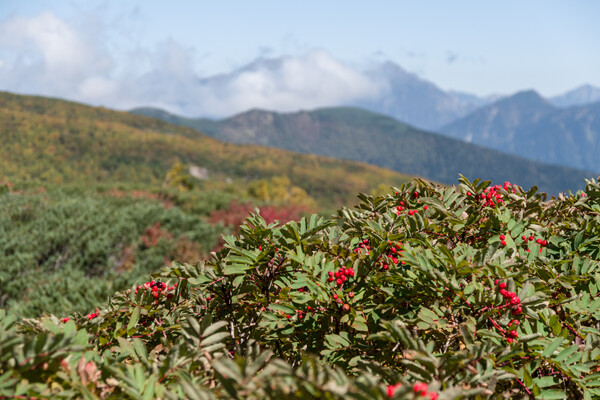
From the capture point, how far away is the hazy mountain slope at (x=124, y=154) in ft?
232

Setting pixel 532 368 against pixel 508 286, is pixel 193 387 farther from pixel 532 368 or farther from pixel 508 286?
pixel 532 368

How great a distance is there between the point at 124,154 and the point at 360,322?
3685 inches

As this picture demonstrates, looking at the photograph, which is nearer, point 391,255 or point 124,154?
point 391,255

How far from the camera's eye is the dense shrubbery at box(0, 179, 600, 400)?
118cm

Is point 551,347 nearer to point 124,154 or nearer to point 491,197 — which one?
point 491,197

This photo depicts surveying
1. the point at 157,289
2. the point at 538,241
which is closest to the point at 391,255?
the point at 538,241

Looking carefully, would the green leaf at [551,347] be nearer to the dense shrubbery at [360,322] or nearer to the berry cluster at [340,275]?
the dense shrubbery at [360,322]

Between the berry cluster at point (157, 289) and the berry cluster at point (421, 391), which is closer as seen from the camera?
the berry cluster at point (421, 391)

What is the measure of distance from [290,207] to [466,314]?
14.2m

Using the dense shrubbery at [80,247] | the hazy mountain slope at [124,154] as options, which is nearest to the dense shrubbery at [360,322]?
the dense shrubbery at [80,247]

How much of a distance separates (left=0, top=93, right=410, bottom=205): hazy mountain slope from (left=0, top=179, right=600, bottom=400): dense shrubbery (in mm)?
67271

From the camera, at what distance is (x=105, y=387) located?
4.14ft

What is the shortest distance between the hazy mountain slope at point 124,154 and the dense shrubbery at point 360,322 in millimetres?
67271

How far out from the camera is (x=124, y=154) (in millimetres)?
86750
